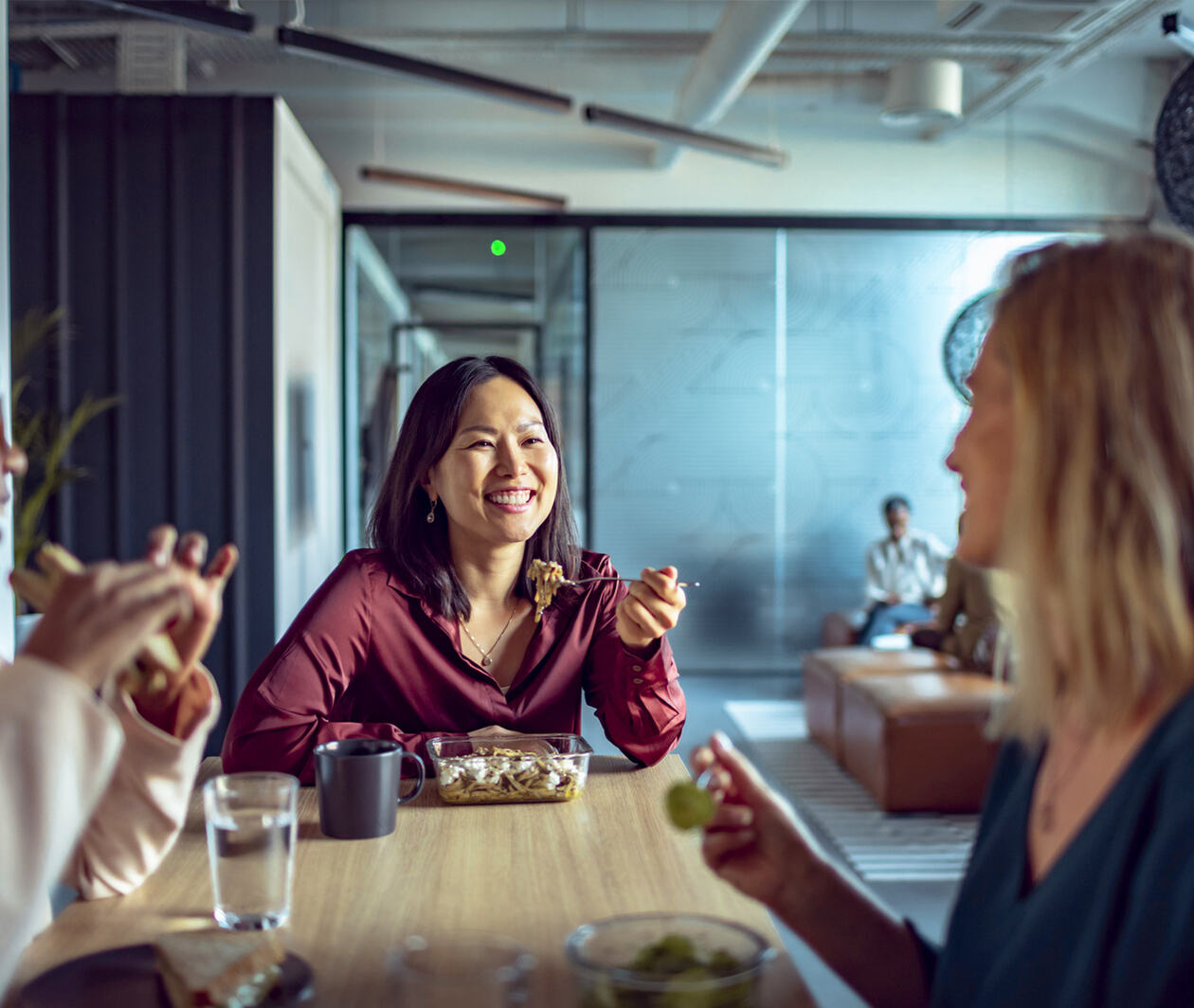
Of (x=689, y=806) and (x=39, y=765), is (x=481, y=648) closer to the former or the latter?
(x=689, y=806)

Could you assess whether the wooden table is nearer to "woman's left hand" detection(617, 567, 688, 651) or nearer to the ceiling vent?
"woman's left hand" detection(617, 567, 688, 651)

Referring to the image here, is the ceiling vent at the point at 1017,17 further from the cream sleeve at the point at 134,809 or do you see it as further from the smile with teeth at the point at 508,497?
the cream sleeve at the point at 134,809

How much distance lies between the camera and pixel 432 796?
5.21 feet

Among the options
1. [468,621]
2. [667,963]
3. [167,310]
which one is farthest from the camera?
[167,310]

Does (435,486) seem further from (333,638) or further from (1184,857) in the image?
(1184,857)

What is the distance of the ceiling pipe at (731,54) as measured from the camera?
471 cm

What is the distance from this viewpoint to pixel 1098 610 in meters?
0.84

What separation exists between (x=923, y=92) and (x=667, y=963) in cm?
597

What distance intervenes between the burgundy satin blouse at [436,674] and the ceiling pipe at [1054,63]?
15.7 feet

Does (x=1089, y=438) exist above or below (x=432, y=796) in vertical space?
above

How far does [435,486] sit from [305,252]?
3949 millimetres

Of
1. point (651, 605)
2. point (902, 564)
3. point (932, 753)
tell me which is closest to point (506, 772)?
point (651, 605)

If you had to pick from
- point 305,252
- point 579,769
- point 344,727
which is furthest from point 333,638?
point 305,252

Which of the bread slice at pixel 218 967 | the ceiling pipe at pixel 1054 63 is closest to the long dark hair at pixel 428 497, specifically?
the bread slice at pixel 218 967
